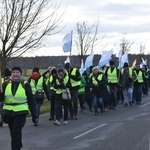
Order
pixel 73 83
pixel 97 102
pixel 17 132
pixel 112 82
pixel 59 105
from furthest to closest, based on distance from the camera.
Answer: pixel 112 82, pixel 97 102, pixel 73 83, pixel 59 105, pixel 17 132

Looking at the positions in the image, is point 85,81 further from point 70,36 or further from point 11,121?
point 11,121

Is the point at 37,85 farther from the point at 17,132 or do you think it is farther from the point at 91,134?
the point at 17,132

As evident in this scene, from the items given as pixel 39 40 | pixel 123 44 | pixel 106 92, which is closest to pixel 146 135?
pixel 106 92

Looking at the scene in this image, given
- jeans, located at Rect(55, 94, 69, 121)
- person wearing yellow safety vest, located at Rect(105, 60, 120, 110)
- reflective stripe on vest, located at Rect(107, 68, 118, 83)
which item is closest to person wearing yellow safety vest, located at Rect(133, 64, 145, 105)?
person wearing yellow safety vest, located at Rect(105, 60, 120, 110)

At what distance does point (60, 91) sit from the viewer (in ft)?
44.9

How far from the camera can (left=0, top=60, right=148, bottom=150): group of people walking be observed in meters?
8.39

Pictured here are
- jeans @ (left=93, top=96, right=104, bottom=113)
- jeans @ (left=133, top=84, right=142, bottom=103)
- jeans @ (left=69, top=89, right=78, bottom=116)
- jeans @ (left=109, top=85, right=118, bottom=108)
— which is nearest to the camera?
jeans @ (left=69, top=89, right=78, bottom=116)

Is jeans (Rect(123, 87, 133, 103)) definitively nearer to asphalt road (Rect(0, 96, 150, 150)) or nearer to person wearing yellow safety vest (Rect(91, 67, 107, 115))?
person wearing yellow safety vest (Rect(91, 67, 107, 115))

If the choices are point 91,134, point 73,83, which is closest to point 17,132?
point 91,134

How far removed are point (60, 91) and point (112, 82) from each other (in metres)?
4.90

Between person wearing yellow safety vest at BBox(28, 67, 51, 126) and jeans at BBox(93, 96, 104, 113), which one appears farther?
jeans at BBox(93, 96, 104, 113)

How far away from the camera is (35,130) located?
12.5 metres

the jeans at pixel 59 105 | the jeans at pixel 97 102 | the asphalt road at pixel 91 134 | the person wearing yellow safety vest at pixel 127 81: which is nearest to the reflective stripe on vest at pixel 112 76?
the person wearing yellow safety vest at pixel 127 81

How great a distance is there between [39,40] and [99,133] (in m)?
7.41
